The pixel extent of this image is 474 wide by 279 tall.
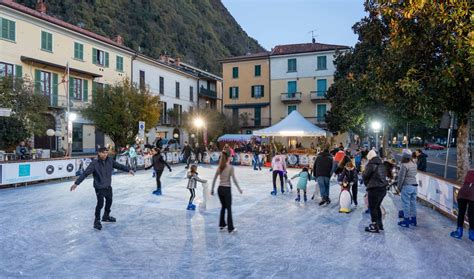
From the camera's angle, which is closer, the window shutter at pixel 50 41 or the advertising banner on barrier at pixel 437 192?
the advertising banner on barrier at pixel 437 192

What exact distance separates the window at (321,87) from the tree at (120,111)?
20751 millimetres

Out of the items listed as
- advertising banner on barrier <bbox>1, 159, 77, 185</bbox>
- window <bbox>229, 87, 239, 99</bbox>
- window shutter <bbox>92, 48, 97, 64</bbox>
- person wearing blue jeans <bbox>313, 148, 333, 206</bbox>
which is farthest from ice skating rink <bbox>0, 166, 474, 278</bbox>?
window <bbox>229, 87, 239, 99</bbox>

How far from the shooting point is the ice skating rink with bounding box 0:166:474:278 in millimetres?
4926

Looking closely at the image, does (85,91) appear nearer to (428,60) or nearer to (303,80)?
(303,80)

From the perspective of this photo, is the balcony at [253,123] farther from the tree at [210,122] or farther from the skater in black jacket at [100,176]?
the skater in black jacket at [100,176]

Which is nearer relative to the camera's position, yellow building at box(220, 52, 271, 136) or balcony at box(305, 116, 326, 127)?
balcony at box(305, 116, 326, 127)

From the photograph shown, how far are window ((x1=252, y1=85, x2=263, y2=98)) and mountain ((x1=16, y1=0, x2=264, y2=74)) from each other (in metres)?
23.2

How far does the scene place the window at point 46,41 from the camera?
2495 cm

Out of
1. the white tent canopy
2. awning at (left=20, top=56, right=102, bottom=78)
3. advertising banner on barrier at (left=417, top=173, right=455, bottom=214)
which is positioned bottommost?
advertising banner on barrier at (left=417, top=173, right=455, bottom=214)

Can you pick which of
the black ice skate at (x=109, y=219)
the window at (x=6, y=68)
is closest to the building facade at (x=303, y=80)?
the window at (x=6, y=68)

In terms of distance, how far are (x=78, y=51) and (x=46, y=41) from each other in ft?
9.62

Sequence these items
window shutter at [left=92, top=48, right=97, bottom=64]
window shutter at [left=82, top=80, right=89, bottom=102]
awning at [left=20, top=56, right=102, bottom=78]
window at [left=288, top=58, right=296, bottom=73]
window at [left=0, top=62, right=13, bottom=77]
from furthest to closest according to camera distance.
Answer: window at [left=288, top=58, right=296, bottom=73] < window shutter at [left=92, top=48, right=97, bottom=64] < window shutter at [left=82, top=80, right=89, bottom=102] < awning at [left=20, top=56, right=102, bottom=78] < window at [left=0, top=62, right=13, bottom=77]

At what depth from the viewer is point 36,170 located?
13.8 m

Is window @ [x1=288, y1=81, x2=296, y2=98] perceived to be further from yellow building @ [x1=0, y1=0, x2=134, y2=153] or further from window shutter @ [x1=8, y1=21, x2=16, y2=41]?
window shutter @ [x1=8, y1=21, x2=16, y2=41]
